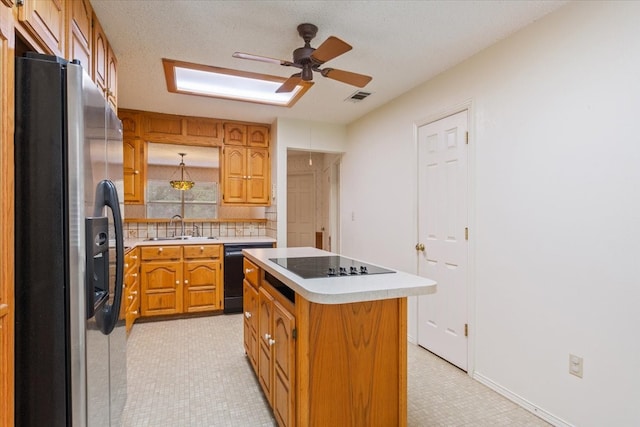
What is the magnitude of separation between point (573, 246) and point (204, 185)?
4.00 metres

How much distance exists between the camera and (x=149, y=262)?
3.66 metres

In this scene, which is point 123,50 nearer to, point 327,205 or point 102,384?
point 102,384

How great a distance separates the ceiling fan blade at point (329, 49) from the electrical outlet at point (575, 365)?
2182 millimetres

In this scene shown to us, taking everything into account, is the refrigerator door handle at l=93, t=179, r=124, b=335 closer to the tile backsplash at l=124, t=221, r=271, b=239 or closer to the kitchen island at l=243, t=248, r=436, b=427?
the kitchen island at l=243, t=248, r=436, b=427

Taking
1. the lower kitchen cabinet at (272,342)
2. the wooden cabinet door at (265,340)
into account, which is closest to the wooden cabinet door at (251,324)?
the lower kitchen cabinet at (272,342)

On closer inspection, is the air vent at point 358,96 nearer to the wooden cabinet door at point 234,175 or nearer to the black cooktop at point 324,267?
the wooden cabinet door at point 234,175

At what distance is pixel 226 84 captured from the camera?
11.0ft

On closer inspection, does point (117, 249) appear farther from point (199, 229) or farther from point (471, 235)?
point (199, 229)

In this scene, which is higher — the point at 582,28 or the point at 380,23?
the point at 380,23

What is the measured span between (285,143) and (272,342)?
2871 millimetres

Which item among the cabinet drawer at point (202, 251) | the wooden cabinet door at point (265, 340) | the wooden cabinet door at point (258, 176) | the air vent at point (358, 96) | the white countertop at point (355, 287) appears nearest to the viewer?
the white countertop at point (355, 287)

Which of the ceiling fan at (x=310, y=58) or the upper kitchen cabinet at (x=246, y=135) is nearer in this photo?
the ceiling fan at (x=310, y=58)

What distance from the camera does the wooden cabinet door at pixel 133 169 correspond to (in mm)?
3943

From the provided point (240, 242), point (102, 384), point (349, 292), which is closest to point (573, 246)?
point (349, 292)
